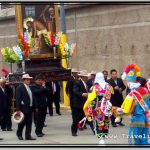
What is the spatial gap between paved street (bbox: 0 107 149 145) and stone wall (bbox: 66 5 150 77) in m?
0.96

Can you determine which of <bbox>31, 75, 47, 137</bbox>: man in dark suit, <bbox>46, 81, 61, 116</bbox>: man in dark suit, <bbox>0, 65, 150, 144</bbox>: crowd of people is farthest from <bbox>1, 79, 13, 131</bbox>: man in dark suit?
<bbox>46, 81, 61, 116</bbox>: man in dark suit

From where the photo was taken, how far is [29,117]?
1079cm

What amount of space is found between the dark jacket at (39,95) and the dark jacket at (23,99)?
446 millimetres

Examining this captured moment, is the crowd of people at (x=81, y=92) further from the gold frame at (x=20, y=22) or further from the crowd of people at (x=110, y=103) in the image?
the gold frame at (x=20, y=22)

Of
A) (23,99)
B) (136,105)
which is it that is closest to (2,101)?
(23,99)

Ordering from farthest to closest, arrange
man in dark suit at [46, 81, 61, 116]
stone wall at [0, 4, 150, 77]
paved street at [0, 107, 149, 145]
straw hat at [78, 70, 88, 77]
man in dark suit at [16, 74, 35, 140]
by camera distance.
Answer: man in dark suit at [46, 81, 61, 116] → man in dark suit at [16, 74, 35, 140] → straw hat at [78, 70, 88, 77] → stone wall at [0, 4, 150, 77] → paved street at [0, 107, 149, 145]

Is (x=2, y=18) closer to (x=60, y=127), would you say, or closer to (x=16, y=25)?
(x=16, y=25)

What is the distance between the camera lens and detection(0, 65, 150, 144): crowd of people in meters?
9.17

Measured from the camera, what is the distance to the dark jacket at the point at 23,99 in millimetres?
10648

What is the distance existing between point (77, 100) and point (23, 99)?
45.4 inches

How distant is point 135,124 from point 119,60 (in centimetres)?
125

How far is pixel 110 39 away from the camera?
8930mm

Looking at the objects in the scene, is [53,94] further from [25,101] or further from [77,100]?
[25,101]

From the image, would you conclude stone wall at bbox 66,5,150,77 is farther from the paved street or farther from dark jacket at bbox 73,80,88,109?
dark jacket at bbox 73,80,88,109
